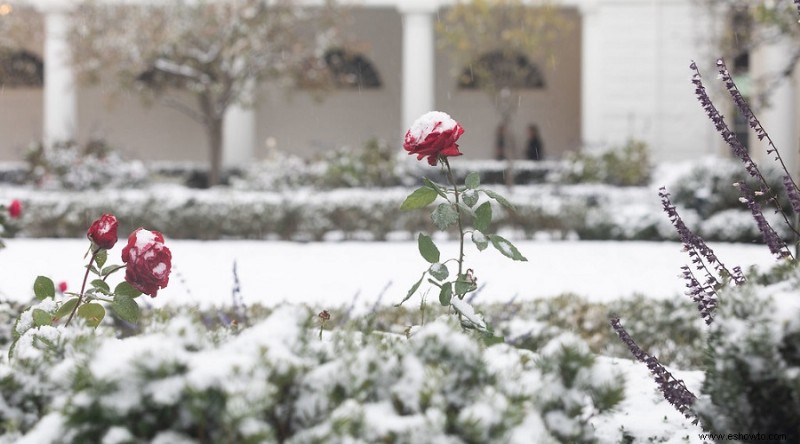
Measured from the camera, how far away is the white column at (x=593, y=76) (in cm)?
1770

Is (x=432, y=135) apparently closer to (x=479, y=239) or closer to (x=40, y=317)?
(x=479, y=239)

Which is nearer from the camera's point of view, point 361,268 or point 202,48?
point 361,268

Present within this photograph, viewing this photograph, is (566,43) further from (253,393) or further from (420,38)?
(253,393)

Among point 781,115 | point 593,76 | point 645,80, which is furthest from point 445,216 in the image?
point 645,80

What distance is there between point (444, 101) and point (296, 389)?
20.4 m

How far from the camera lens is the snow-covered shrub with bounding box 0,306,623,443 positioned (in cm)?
112

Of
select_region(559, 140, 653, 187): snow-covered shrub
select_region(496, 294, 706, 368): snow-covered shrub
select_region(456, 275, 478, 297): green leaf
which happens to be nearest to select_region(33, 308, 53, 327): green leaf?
select_region(456, 275, 478, 297): green leaf

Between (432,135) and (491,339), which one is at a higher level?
(432,135)

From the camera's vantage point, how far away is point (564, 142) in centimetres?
2106

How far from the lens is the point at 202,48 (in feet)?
47.5

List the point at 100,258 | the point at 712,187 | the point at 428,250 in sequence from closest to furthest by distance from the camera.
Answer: the point at 428,250
the point at 100,258
the point at 712,187

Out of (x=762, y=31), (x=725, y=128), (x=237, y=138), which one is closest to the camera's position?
(x=725, y=128)

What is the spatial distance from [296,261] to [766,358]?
26.4 feet

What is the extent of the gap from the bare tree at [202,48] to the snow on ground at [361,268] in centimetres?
410
